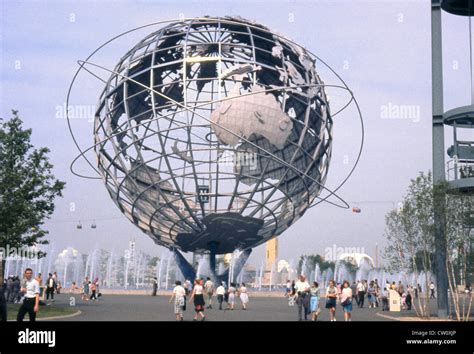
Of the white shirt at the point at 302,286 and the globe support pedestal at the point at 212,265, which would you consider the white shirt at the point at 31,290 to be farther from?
the globe support pedestal at the point at 212,265

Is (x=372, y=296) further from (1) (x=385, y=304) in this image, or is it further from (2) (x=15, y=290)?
(2) (x=15, y=290)

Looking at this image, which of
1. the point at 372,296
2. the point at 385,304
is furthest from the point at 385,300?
the point at 372,296

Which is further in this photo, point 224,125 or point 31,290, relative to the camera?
point 224,125

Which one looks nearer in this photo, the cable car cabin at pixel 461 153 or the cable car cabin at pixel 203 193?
the cable car cabin at pixel 461 153

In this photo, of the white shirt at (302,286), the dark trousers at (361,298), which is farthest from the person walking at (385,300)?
the white shirt at (302,286)

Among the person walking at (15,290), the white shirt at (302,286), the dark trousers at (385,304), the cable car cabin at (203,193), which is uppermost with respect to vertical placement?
the cable car cabin at (203,193)

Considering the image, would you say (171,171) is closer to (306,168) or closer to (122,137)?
(122,137)

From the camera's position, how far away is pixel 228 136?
105ft

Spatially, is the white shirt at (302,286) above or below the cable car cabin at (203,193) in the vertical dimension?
below

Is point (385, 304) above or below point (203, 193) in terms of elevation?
below

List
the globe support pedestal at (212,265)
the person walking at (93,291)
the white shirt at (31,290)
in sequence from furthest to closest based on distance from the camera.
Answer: the globe support pedestal at (212,265) < the person walking at (93,291) < the white shirt at (31,290)

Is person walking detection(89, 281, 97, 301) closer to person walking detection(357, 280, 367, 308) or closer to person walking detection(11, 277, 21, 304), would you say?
person walking detection(11, 277, 21, 304)

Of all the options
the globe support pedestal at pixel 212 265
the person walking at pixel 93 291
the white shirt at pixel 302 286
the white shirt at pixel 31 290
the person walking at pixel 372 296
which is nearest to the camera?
the white shirt at pixel 31 290

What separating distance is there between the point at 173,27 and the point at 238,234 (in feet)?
38.4
